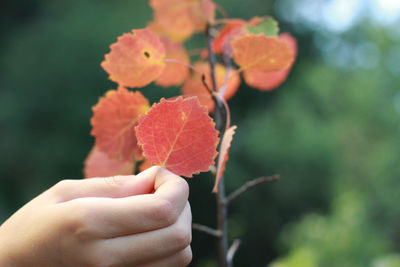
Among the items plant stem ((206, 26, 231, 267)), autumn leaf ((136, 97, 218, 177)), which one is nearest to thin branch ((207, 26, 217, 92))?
plant stem ((206, 26, 231, 267))

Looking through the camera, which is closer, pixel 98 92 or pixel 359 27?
pixel 98 92

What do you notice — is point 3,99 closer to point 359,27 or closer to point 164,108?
point 164,108

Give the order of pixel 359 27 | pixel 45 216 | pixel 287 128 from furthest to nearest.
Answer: pixel 359 27 → pixel 287 128 → pixel 45 216

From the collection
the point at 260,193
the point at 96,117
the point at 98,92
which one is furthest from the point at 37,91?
the point at 96,117

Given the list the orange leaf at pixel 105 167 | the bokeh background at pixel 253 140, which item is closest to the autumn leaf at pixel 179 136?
the orange leaf at pixel 105 167

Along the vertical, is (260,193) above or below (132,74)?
below

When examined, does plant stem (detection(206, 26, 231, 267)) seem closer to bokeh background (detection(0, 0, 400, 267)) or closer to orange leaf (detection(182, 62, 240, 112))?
orange leaf (detection(182, 62, 240, 112))
